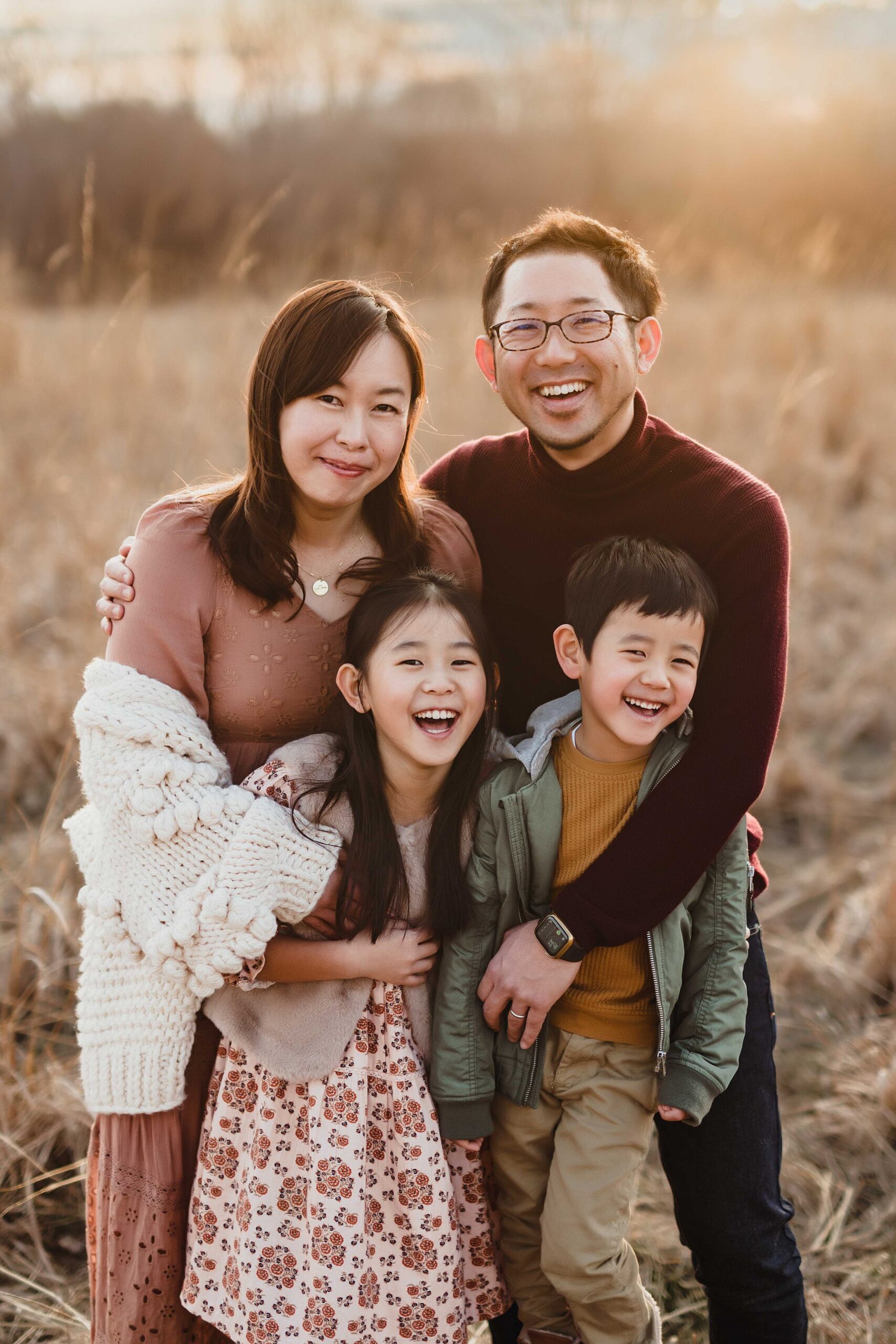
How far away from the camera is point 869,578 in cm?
538

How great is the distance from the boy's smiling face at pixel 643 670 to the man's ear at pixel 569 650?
0.07 metres

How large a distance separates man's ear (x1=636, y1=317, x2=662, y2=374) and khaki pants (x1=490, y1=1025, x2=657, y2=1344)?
1208mm

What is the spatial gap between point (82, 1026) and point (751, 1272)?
1.16m

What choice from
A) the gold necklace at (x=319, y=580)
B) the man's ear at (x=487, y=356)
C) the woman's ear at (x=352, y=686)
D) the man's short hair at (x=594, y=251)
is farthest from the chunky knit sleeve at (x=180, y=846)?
the man's short hair at (x=594, y=251)

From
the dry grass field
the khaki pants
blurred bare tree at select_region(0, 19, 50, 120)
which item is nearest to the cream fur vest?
the khaki pants

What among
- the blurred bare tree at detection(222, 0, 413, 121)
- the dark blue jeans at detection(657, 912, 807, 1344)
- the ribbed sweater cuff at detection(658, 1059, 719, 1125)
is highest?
the blurred bare tree at detection(222, 0, 413, 121)

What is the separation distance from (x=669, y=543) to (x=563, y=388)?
1.13 feet

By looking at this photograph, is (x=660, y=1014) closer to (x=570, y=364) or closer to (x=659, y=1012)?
(x=659, y=1012)

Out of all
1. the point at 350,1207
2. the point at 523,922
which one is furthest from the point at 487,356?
the point at 350,1207

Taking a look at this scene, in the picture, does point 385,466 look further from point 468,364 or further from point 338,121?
point 338,121

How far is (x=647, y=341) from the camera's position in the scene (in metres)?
1.99

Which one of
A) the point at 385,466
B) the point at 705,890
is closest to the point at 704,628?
the point at 705,890

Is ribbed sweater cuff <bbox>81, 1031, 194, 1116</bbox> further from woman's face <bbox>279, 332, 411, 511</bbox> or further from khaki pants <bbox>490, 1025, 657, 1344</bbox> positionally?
woman's face <bbox>279, 332, 411, 511</bbox>

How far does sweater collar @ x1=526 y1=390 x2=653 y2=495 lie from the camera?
76.5 inches
